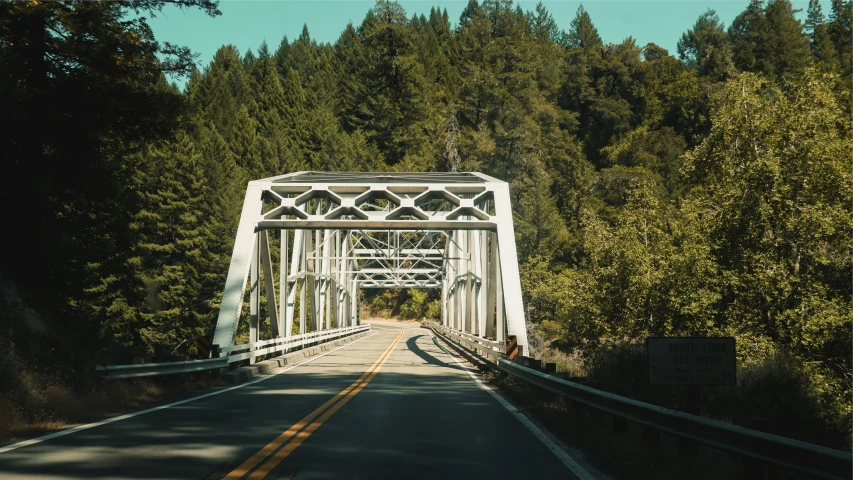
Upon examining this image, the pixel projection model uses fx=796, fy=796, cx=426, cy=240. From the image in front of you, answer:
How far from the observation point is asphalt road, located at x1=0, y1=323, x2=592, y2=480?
660 cm

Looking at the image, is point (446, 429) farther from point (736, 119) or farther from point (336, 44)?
point (336, 44)

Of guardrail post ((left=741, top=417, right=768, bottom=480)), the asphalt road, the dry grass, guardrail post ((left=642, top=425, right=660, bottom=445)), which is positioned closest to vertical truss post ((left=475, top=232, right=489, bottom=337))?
the asphalt road

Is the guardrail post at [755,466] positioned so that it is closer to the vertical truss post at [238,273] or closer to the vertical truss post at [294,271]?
the vertical truss post at [238,273]

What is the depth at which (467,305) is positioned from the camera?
35.3 metres

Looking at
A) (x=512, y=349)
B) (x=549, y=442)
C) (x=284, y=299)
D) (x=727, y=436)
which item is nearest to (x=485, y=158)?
(x=284, y=299)

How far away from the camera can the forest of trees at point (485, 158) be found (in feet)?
46.7

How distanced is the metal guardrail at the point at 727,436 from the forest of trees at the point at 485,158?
8.26 meters

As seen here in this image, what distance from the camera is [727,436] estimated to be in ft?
18.4

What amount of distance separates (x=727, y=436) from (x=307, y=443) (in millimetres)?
4234

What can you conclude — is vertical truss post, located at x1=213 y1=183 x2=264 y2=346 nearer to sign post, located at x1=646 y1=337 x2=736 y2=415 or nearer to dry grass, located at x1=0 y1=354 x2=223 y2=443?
dry grass, located at x1=0 y1=354 x2=223 y2=443

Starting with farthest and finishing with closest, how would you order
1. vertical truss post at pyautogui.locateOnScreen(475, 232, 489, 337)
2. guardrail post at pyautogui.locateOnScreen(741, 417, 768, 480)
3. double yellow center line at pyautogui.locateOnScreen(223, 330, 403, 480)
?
vertical truss post at pyautogui.locateOnScreen(475, 232, 489, 337)
double yellow center line at pyautogui.locateOnScreen(223, 330, 403, 480)
guardrail post at pyautogui.locateOnScreen(741, 417, 768, 480)

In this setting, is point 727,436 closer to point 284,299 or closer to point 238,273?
point 238,273

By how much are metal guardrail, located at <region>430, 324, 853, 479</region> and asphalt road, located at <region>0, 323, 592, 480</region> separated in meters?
0.75

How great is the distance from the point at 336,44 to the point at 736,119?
92.1 m
